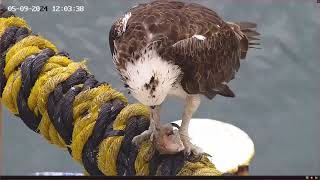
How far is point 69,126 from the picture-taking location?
3.20 ft

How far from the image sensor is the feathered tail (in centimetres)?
118

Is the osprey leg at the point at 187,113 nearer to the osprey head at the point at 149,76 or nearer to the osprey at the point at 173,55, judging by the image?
the osprey at the point at 173,55

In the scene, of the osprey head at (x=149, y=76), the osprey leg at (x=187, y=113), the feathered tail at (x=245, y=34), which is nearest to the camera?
the osprey head at (x=149, y=76)

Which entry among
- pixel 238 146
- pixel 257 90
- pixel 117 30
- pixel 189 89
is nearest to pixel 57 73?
pixel 117 30

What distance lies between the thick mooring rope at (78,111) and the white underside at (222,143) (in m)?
0.23

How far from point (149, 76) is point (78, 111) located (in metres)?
0.16

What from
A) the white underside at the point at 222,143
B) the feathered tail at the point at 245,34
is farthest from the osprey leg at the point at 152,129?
the feathered tail at the point at 245,34

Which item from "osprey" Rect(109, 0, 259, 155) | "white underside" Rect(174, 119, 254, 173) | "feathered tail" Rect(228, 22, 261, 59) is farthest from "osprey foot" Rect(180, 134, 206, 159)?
"feathered tail" Rect(228, 22, 261, 59)

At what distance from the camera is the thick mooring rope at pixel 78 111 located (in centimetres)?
94

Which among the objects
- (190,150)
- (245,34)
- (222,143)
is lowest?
(222,143)

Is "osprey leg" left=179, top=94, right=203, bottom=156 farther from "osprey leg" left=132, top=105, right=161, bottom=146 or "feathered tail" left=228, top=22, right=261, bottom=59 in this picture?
"feathered tail" left=228, top=22, right=261, bottom=59

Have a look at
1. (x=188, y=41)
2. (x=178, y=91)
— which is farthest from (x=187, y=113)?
(x=188, y=41)

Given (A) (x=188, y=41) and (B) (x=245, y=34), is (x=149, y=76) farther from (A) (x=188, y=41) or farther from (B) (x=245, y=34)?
(B) (x=245, y=34)

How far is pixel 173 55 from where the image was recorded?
0.94 metres
